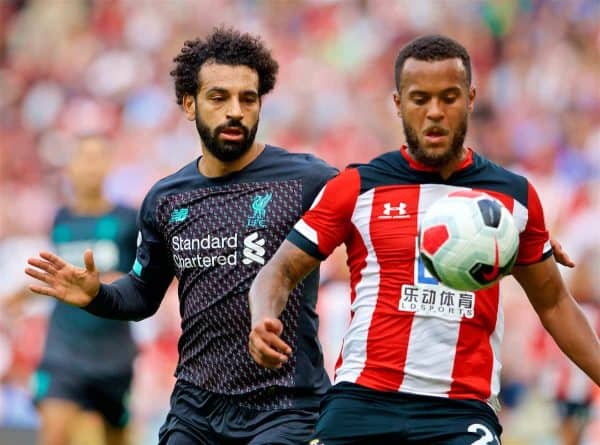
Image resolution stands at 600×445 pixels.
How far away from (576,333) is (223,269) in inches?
57.1

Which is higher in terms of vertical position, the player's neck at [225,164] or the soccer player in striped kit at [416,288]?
the player's neck at [225,164]

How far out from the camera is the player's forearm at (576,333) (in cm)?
475

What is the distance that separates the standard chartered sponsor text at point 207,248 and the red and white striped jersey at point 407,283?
601 millimetres

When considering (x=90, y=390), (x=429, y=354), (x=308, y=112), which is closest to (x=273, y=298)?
(x=429, y=354)

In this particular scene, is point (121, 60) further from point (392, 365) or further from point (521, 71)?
point (392, 365)

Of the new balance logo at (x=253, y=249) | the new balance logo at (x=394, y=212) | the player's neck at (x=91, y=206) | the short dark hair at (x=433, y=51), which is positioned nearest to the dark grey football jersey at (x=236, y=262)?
the new balance logo at (x=253, y=249)

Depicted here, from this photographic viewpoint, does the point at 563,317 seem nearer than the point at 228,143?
Yes

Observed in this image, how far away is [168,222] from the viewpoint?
543cm

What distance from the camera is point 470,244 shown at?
4297 mm

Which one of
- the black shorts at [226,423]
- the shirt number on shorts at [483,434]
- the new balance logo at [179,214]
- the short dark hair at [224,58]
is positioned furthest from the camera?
the short dark hair at [224,58]

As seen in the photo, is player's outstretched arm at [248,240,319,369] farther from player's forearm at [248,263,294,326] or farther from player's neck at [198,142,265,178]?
player's neck at [198,142,265,178]

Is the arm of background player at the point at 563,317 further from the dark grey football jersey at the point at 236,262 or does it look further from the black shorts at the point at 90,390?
the black shorts at the point at 90,390

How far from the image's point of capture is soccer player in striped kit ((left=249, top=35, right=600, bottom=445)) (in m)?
4.51

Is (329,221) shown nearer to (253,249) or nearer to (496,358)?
(253,249)
